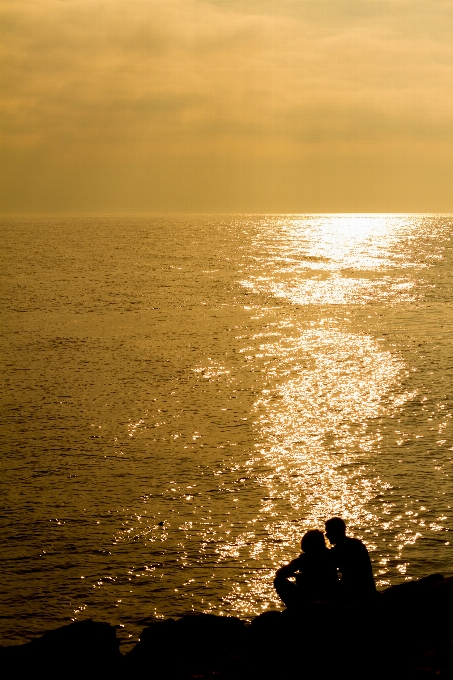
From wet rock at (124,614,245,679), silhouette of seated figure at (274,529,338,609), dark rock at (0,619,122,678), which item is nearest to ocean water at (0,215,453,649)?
wet rock at (124,614,245,679)

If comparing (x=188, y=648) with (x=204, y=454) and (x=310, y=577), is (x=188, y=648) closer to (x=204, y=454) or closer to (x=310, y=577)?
(x=310, y=577)

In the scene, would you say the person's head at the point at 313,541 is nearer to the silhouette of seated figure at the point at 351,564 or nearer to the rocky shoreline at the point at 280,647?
the silhouette of seated figure at the point at 351,564

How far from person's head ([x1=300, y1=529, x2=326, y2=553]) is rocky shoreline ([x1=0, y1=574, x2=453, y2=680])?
Answer: 30.7 inches

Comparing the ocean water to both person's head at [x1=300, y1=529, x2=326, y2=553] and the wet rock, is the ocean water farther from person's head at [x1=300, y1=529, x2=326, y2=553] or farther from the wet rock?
person's head at [x1=300, y1=529, x2=326, y2=553]

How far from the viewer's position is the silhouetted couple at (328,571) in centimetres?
1210

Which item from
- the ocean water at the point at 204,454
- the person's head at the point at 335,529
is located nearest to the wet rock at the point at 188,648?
the person's head at the point at 335,529

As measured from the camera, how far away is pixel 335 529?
12055mm

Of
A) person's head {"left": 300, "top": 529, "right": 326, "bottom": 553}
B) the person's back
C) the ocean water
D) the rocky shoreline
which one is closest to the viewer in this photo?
the rocky shoreline

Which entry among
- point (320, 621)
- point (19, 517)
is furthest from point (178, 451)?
point (320, 621)

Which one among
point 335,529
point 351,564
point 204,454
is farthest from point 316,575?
point 204,454

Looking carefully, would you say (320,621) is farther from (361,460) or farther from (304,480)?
(361,460)

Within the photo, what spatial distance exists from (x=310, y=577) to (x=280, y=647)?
41.2 inches

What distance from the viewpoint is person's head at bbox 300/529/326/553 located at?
1196 centimetres

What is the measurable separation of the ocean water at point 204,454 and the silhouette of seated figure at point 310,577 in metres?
4.69
